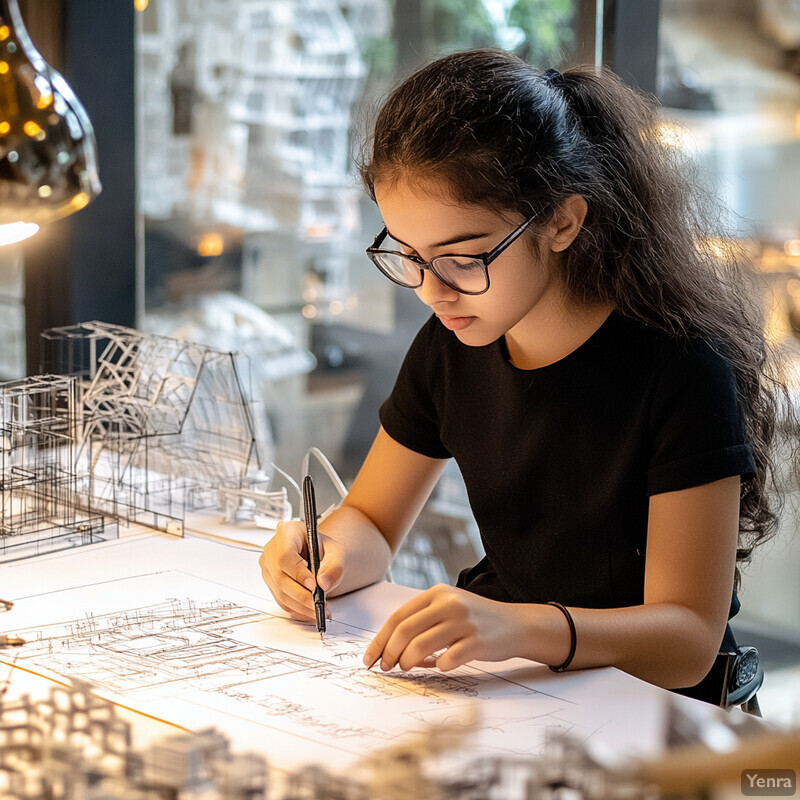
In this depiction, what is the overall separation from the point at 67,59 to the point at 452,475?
1228 millimetres

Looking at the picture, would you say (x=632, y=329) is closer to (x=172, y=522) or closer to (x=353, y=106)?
(x=172, y=522)

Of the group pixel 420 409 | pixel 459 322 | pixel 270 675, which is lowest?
pixel 270 675

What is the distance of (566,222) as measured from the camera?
106 centimetres

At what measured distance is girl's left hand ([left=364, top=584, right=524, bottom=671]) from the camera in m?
0.84

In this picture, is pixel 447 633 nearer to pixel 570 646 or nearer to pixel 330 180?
pixel 570 646

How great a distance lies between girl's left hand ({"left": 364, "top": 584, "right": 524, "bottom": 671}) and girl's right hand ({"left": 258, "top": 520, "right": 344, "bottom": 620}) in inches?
5.8

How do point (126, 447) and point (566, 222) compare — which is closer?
point (566, 222)

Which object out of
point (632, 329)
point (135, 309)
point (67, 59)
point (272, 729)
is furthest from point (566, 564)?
point (67, 59)

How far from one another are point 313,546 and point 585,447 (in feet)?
0.99

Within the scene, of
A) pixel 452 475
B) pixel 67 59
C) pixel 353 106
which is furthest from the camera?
pixel 353 106

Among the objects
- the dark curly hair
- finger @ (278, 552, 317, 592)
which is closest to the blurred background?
the dark curly hair

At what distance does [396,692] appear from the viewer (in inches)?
33.0

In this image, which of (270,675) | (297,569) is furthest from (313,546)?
(270,675)

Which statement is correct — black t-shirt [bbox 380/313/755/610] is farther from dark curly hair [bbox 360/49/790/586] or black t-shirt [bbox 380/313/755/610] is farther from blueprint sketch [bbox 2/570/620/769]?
blueprint sketch [bbox 2/570/620/769]
